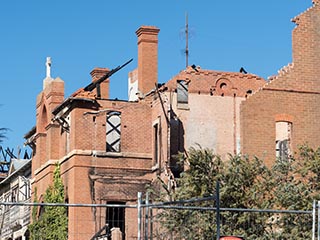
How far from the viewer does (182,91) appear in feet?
153

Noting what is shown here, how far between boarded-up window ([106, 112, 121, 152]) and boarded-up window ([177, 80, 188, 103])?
12.6ft

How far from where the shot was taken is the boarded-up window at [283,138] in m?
43.8

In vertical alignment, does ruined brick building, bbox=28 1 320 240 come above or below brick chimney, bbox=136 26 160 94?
below

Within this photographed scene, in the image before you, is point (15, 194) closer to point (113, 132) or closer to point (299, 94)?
point (113, 132)

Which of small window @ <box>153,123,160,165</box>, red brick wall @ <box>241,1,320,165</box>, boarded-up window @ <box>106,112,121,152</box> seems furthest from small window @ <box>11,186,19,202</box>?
red brick wall @ <box>241,1,320,165</box>

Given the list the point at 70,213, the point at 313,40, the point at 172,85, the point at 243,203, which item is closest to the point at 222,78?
the point at 172,85

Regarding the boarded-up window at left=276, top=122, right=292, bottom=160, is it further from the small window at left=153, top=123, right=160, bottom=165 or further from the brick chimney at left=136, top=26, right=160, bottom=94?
the brick chimney at left=136, top=26, right=160, bottom=94

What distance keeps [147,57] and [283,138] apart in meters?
9.80

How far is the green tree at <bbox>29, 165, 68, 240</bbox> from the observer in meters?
48.5

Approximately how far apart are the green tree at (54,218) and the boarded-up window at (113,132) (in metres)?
3.11

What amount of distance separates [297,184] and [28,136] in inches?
1072

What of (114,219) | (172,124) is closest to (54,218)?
(114,219)

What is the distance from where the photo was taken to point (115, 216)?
47.5m

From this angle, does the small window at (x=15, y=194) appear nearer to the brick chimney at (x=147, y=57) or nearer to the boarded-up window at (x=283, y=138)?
the brick chimney at (x=147, y=57)
